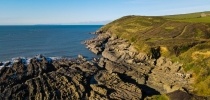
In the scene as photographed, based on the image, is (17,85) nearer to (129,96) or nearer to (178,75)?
(129,96)

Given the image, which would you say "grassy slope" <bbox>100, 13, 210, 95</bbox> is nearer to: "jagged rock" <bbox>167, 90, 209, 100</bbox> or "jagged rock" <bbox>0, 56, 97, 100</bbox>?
"jagged rock" <bbox>167, 90, 209, 100</bbox>

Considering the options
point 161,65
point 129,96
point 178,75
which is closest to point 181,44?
point 161,65

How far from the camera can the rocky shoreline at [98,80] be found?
2479 inches

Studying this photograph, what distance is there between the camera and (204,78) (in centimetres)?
7038

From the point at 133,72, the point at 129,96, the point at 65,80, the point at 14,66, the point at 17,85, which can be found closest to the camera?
the point at 129,96

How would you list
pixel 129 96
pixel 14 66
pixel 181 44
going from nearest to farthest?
pixel 129 96, pixel 14 66, pixel 181 44

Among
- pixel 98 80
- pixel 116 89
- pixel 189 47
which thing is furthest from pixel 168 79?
pixel 189 47

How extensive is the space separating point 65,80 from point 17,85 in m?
12.2

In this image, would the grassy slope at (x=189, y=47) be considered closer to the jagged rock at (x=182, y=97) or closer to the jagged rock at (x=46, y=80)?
the jagged rock at (x=182, y=97)

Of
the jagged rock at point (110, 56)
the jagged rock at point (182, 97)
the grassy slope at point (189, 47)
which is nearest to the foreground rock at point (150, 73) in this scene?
the jagged rock at point (110, 56)

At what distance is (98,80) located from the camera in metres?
75.8

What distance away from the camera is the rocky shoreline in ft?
207

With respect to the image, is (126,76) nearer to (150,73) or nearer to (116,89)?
(150,73)

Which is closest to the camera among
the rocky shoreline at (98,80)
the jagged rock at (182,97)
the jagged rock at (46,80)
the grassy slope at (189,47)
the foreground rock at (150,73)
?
the jagged rock at (182,97)
